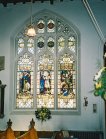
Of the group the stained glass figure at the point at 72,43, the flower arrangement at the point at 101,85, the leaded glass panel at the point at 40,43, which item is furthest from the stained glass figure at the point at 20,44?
the flower arrangement at the point at 101,85

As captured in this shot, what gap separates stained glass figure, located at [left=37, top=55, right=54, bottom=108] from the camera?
1129 centimetres

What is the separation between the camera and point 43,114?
35.3 feet

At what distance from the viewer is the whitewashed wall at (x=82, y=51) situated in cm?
1062

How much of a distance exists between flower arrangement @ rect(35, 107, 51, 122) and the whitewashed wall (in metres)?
0.17

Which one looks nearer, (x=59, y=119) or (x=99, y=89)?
(x=99, y=89)

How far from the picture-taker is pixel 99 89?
13.5 feet

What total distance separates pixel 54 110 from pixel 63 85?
931mm

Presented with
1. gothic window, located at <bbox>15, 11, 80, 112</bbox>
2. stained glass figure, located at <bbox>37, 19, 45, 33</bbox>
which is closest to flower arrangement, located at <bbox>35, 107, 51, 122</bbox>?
gothic window, located at <bbox>15, 11, 80, 112</bbox>

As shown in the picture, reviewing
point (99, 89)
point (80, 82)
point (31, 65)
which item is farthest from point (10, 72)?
point (99, 89)

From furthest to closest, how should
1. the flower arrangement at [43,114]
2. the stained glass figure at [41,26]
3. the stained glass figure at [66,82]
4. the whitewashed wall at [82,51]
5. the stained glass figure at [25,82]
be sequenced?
the stained glass figure at [41,26]
the stained glass figure at [25,82]
the stained glass figure at [66,82]
the flower arrangement at [43,114]
the whitewashed wall at [82,51]

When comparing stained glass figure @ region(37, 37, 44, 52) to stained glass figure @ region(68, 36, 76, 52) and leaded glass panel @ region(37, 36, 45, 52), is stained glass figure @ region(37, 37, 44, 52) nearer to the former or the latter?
leaded glass panel @ region(37, 36, 45, 52)

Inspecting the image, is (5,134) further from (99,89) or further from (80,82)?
(99,89)

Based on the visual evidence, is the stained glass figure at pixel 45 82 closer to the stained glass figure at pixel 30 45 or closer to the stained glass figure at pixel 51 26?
the stained glass figure at pixel 30 45

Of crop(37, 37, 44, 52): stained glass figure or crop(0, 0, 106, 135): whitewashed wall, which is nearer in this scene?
crop(0, 0, 106, 135): whitewashed wall
